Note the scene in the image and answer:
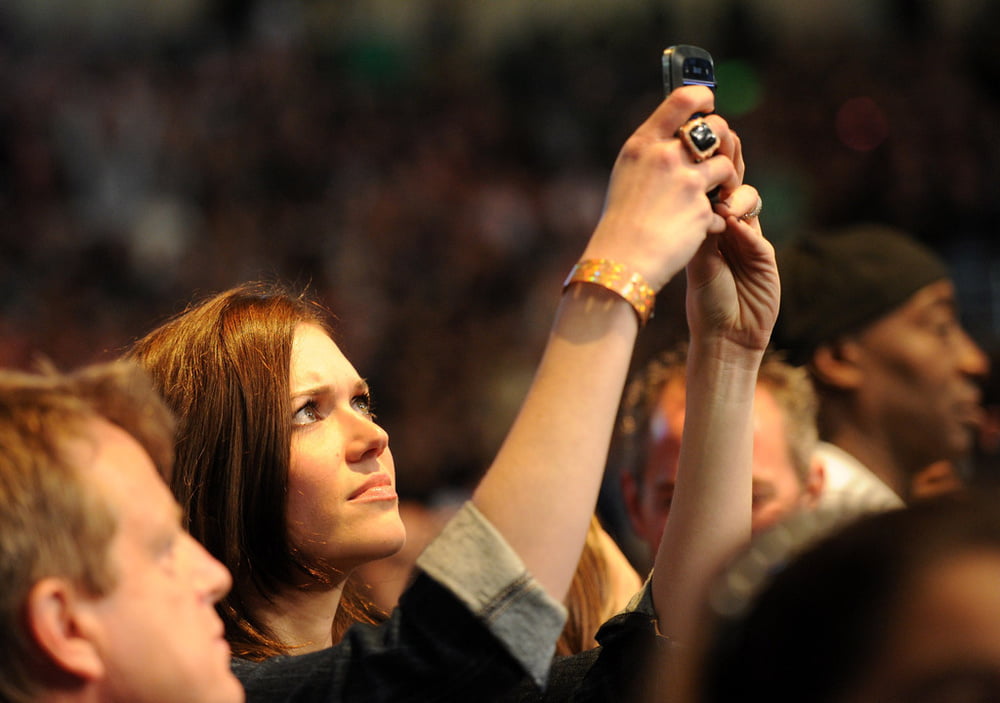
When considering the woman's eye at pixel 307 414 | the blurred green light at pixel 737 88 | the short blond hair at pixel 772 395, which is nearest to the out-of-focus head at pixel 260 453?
the woman's eye at pixel 307 414

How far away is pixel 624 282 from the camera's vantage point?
1.04 meters

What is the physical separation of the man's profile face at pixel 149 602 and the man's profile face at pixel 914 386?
78.6 inches

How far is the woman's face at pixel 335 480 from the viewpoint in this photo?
4.83 feet

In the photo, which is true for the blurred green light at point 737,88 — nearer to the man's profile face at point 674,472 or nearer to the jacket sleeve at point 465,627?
the man's profile face at point 674,472

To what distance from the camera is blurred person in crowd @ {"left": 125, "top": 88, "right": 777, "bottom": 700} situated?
3.24ft

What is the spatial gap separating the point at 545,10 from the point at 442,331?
3.28 metres

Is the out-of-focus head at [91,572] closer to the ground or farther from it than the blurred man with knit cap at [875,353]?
farther from it

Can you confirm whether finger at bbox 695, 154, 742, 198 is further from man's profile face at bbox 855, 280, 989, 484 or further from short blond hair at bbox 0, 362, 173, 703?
man's profile face at bbox 855, 280, 989, 484

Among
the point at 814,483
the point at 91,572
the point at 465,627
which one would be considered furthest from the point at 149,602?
the point at 814,483

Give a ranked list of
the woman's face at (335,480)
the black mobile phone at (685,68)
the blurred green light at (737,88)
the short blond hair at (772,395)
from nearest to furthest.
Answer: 1. the black mobile phone at (685,68)
2. the woman's face at (335,480)
3. the short blond hair at (772,395)
4. the blurred green light at (737,88)

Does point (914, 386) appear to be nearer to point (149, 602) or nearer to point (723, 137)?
point (723, 137)

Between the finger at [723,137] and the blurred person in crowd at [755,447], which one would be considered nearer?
the finger at [723,137]

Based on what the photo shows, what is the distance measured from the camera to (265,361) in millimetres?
1533

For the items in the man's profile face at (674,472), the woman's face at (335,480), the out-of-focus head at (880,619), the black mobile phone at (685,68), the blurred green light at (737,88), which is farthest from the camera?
the blurred green light at (737,88)
